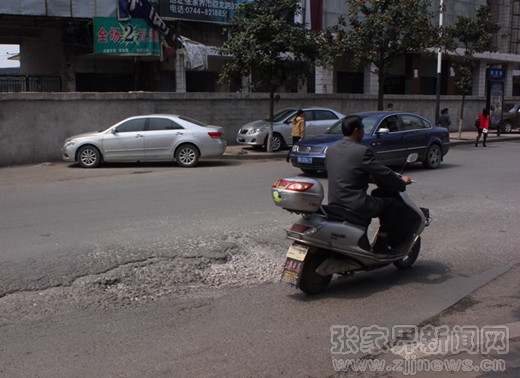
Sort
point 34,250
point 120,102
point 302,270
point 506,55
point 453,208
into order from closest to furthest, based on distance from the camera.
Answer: point 302,270, point 34,250, point 453,208, point 120,102, point 506,55

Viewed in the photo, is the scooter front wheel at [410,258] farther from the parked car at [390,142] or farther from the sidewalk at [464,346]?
the parked car at [390,142]

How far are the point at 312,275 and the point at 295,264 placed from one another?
0.26 meters

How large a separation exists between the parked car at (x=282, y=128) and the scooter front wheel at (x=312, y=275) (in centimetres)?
1385

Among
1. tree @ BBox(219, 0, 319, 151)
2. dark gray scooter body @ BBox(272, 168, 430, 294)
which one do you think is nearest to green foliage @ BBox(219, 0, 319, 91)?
tree @ BBox(219, 0, 319, 151)

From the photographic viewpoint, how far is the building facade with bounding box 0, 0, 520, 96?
68.4ft

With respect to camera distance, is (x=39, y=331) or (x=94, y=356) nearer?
(x=94, y=356)

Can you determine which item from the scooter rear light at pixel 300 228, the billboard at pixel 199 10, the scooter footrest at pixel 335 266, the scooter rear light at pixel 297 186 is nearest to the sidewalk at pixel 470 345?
the scooter footrest at pixel 335 266

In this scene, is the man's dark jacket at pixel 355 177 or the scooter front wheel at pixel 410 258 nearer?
the man's dark jacket at pixel 355 177

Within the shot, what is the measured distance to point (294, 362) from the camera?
3959 millimetres

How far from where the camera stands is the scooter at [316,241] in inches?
196

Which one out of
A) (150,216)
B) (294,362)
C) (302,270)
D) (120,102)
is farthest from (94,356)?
(120,102)

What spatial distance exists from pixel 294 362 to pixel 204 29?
2302cm

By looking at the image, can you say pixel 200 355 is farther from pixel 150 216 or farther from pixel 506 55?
pixel 506 55

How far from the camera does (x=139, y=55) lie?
21.8 metres
